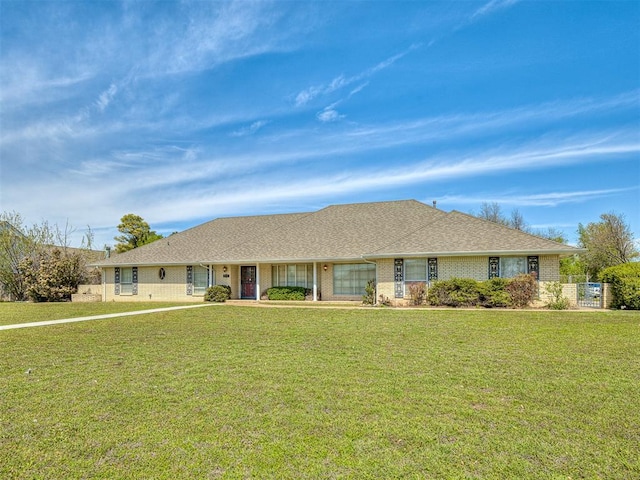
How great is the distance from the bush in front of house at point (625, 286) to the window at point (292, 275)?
1429 centimetres

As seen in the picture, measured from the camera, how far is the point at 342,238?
2294 cm

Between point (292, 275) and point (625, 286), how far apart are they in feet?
51.6

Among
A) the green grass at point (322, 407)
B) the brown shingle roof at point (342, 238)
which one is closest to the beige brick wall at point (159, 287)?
the brown shingle roof at point (342, 238)

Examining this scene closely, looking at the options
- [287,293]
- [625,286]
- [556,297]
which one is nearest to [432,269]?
[556,297]

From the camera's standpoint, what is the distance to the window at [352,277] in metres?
21.5

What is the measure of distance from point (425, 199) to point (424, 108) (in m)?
9.00

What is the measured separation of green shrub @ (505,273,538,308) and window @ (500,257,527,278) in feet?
2.48

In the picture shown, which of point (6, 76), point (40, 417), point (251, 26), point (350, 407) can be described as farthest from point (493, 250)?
point (6, 76)

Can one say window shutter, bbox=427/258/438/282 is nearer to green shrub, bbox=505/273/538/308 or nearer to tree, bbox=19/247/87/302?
green shrub, bbox=505/273/538/308

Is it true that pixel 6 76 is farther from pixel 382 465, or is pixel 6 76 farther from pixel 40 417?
pixel 382 465

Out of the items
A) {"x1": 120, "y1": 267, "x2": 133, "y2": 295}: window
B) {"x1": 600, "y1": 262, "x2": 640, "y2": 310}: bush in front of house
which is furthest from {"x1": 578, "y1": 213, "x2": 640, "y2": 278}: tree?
{"x1": 120, "y1": 267, "x2": 133, "y2": 295}: window

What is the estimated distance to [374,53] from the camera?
15.6 metres

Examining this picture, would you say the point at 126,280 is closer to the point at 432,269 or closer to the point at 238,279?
the point at 238,279

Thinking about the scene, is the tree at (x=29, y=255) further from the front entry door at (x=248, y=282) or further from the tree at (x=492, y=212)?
the tree at (x=492, y=212)
